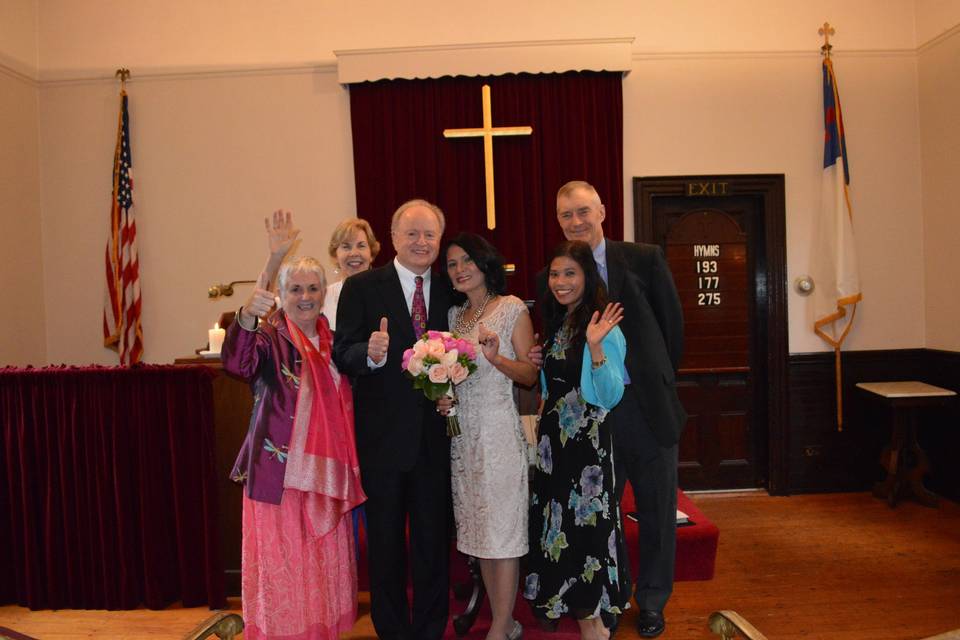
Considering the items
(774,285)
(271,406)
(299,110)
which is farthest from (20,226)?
(774,285)

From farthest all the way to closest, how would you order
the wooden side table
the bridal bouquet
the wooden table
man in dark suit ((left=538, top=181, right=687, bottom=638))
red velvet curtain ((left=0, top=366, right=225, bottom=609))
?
the wooden side table, the wooden table, red velvet curtain ((left=0, top=366, right=225, bottom=609)), man in dark suit ((left=538, top=181, right=687, bottom=638)), the bridal bouquet

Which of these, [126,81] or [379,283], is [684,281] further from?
[126,81]

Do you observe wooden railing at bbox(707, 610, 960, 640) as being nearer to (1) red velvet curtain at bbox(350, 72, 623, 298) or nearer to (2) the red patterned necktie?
(2) the red patterned necktie

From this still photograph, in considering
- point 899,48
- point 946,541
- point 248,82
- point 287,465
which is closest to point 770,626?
point 946,541

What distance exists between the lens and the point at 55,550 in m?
3.58

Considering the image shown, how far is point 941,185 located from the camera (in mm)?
5602

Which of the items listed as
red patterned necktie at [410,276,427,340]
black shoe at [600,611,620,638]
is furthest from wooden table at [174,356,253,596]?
black shoe at [600,611,620,638]

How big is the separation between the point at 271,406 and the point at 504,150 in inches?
136

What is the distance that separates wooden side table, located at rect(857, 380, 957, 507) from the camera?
17.1 feet

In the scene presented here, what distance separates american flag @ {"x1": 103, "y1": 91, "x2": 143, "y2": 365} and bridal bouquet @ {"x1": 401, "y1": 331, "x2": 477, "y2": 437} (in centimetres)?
395

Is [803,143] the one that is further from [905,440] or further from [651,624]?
[651,624]

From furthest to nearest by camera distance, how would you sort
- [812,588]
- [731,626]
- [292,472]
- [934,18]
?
[934,18], [812,588], [292,472], [731,626]

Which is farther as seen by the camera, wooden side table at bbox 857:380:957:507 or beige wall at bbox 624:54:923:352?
beige wall at bbox 624:54:923:352

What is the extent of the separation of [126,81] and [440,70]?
2593 mm
